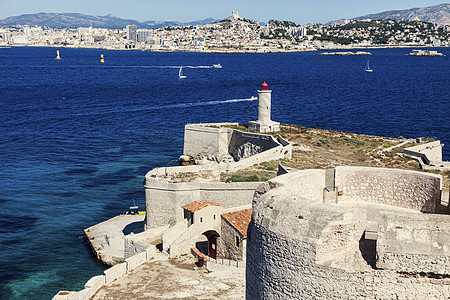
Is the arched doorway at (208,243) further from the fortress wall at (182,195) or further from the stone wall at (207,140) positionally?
the stone wall at (207,140)

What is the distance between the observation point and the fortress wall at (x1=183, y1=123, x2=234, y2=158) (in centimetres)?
4634

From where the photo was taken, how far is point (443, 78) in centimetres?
13912

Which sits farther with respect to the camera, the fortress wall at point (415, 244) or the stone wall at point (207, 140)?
the stone wall at point (207, 140)

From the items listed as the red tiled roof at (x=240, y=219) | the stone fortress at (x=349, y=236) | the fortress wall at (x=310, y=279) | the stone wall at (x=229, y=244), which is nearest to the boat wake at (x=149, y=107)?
the red tiled roof at (x=240, y=219)

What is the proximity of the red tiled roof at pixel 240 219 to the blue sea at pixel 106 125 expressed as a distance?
8139mm

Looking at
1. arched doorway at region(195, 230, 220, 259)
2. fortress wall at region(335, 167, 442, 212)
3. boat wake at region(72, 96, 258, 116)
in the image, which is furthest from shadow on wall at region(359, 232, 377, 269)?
boat wake at region(72, 96, 258, 116)

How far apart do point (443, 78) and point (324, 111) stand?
235ft

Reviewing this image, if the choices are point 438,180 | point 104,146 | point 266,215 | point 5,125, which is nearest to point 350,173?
point 438,180

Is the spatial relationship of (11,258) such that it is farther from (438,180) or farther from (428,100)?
(428,100)

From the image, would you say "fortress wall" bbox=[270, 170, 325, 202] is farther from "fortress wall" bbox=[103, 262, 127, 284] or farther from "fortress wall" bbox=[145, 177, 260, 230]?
"fortress wall" bbox=[145, 177, 260, 230]

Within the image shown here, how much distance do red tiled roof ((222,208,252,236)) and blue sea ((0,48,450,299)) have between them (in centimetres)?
814

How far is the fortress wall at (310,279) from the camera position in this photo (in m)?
7.81

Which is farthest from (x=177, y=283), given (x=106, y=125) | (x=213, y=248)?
(x=106, y=125)

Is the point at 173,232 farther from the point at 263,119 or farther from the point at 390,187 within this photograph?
the point at 263,119
